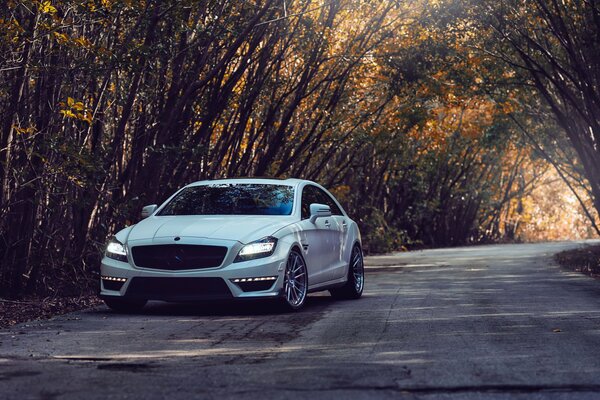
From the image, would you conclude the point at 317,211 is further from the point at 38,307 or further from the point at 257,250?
the point at 38,307

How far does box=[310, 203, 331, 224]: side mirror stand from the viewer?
1301cm

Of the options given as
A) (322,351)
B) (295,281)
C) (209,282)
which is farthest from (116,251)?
(322,351)

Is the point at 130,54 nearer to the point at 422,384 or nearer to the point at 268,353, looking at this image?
the point at 268,353

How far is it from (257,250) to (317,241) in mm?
1613

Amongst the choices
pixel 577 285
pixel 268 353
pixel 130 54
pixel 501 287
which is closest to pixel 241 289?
pixel 268 353

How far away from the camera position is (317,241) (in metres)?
13.2

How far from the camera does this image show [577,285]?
1736 centimetres

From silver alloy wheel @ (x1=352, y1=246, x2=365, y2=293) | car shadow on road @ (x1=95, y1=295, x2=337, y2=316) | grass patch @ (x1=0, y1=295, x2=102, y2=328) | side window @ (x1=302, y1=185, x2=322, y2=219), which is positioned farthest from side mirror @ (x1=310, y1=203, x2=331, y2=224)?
grass patch @ (x1=0, y1=295, x2=102, y2=328)

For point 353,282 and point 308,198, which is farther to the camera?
point 353,282

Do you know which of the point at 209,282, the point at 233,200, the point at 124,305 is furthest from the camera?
the point at 233,200

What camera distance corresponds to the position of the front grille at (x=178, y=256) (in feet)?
38.4

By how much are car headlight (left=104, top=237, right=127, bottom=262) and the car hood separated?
141mm

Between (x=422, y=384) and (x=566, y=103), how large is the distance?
23.5m

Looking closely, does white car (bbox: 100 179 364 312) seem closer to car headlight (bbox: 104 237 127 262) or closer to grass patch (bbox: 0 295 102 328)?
car headlight (bbox: 104 237 127 262)
